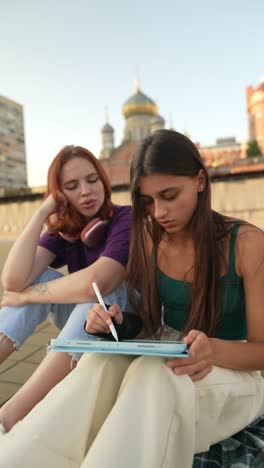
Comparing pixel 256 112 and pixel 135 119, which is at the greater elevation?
pixel 135 119

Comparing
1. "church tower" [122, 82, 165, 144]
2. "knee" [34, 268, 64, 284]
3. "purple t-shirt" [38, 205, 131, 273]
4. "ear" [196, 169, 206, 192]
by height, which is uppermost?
"church tower" [122, 82, 165, 144]

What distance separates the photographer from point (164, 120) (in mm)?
39906

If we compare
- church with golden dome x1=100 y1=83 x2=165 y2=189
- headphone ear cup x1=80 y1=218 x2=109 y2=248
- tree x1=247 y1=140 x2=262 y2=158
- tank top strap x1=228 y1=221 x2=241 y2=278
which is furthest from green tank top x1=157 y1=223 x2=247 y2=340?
church with golden dome x1=100 y1=83 x2=165 y2=189

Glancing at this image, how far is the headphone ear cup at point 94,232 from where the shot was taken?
201 centimetres

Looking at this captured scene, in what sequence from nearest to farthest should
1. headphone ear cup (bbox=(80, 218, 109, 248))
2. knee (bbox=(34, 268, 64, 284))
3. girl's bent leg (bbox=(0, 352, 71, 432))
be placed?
girl's bent leg (bbox=(0, 352, 71, 432))
headphone ear cup (bbox=(80, 218, 109, 248))
knee (bbox=(34, 268, 64, 284))

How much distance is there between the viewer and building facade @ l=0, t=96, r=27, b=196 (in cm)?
4084

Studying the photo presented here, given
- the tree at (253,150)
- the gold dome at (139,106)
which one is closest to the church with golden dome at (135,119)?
the gold dome at (139,106)

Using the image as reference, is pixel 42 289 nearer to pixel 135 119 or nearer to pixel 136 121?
pixel 136 121

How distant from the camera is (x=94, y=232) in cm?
202

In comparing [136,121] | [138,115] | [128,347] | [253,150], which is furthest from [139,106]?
[128,347]

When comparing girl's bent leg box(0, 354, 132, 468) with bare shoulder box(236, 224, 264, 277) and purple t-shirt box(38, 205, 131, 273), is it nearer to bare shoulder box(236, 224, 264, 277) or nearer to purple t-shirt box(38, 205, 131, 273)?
bare shoulder box(236, 224, 264, 277)

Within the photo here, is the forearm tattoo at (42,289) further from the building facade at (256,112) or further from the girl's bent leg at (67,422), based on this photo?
the building facade at (256,112)

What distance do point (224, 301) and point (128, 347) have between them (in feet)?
1.44

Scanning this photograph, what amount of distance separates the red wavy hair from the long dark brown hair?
645mm
